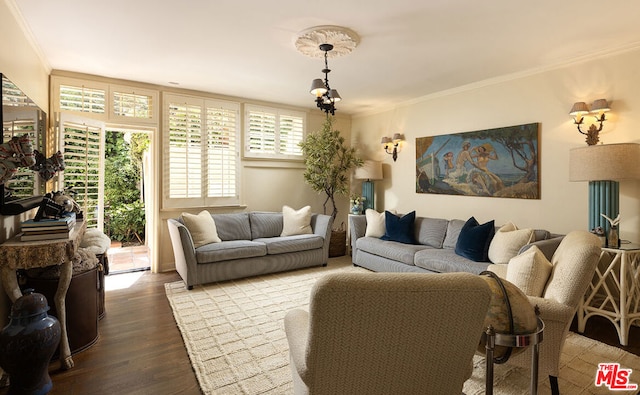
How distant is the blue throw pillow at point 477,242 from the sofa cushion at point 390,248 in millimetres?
597

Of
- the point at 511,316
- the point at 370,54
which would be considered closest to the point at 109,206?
the point at 370,54

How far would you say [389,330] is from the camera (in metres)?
1.12

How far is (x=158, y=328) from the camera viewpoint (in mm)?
2918

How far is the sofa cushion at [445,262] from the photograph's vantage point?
10.9 feet

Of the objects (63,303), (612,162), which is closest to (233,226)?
(63,303)

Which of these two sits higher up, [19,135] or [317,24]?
[317,24]

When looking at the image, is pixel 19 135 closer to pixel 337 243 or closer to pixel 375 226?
pixel 375 226

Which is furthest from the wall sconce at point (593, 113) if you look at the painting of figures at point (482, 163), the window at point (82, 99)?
the window at point (82, 99)

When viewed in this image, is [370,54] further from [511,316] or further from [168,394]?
[168,394]

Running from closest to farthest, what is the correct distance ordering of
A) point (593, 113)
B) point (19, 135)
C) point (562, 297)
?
point (562, 297)
point (19, 135)
point (593, 113)

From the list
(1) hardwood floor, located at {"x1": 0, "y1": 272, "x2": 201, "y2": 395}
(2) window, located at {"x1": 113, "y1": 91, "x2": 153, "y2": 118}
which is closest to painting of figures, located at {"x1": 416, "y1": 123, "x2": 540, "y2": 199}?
(1) hardwood floor, located at {"x1": 0, "y1": 272, "x2": 201, "y2": 395}

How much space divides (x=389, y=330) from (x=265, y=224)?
408 cm

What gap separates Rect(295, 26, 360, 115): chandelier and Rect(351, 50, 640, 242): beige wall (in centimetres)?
217

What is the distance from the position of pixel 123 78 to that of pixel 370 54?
125 inches
